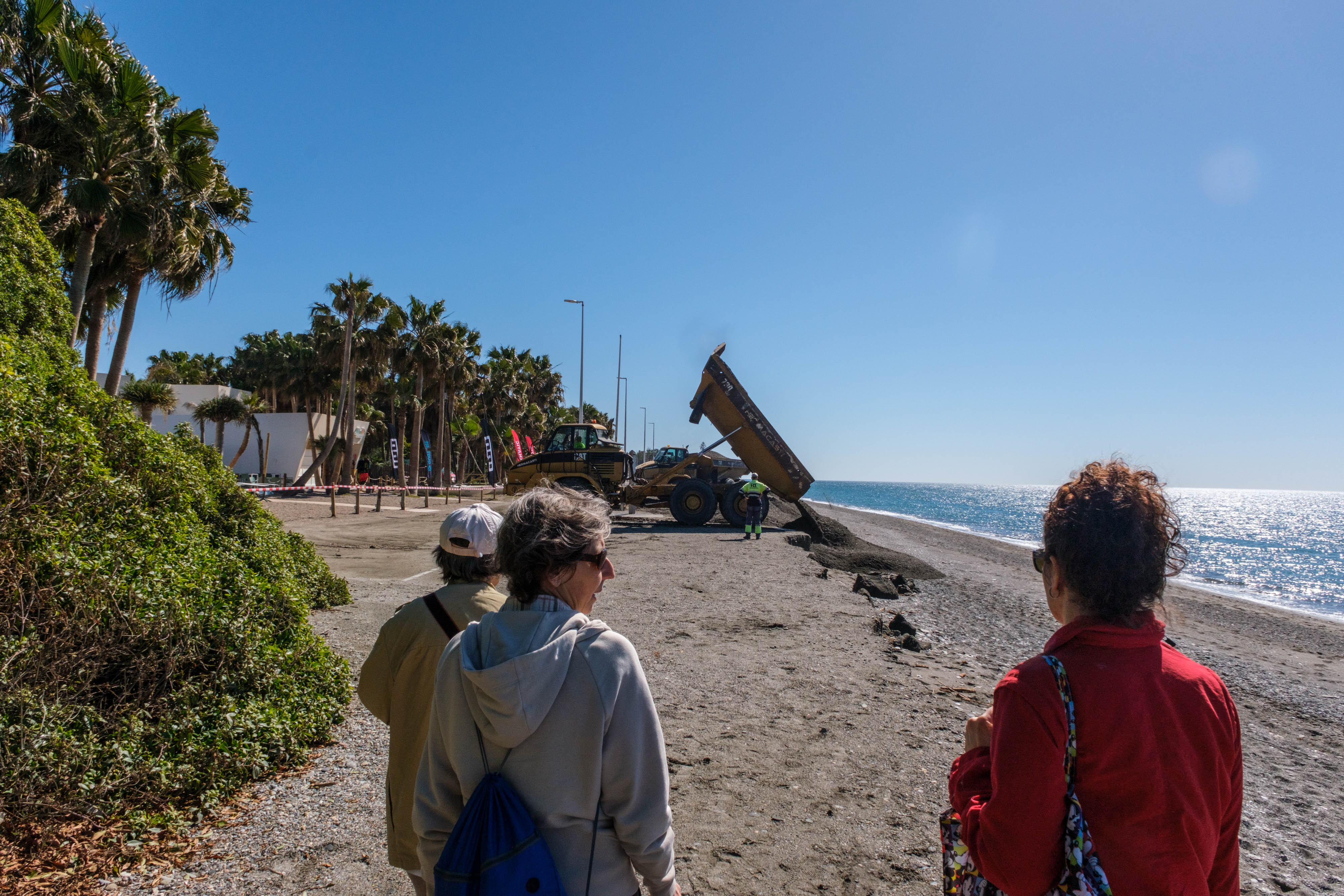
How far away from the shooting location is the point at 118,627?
12.2 ft

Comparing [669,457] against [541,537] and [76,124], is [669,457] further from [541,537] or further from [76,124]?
[541,537]

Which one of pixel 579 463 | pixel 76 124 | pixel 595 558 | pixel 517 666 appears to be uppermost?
pixel 76 124

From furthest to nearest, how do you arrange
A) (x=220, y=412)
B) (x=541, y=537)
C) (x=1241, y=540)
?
(x=1241, y=540) < (x=220, y=412) < (x=541, y=537)

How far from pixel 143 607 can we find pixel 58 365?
232 centimetres

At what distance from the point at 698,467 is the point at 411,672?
18541 millimetres

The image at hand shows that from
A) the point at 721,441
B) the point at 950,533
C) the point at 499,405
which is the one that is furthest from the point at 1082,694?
the point at 499,405

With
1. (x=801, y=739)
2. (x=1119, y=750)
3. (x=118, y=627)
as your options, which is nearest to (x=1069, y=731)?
(x=1119, y=750)

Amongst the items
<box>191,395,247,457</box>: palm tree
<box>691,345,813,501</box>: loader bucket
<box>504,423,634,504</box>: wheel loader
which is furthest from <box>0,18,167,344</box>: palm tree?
<box>191,395,247,457</box>: palm tree

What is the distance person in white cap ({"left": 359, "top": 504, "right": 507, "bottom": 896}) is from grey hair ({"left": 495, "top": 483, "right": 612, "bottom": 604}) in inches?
18.9

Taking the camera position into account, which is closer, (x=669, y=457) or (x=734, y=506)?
(x=734, y=506)

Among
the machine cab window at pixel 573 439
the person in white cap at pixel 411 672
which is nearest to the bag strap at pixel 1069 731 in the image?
the person in white cap at pixel 411 672

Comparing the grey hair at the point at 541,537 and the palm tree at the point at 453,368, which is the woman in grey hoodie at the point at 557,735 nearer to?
the grey hair at the point at 541,537

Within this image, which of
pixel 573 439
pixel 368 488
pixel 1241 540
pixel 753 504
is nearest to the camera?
pixel 753 504

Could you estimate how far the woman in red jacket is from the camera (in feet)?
4.43
